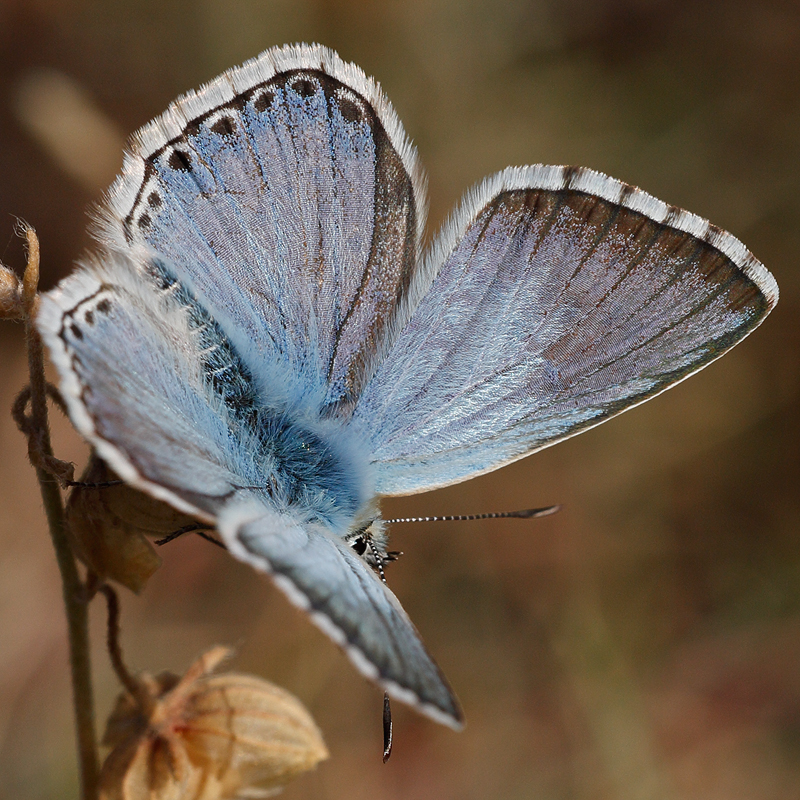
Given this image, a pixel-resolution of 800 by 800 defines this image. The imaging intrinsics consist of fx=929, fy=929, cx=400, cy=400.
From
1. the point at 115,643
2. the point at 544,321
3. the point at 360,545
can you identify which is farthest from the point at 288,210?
the point at 115,643

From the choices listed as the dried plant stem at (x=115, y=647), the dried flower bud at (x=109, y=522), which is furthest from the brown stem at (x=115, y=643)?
the dried flower bud at (x=109, y=522)

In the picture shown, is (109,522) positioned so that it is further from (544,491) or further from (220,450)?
(544,491)

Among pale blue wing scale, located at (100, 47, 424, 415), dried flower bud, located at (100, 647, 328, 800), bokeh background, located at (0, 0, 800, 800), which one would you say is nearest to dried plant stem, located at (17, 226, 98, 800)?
dried flower bud, located at (100, 647, 328, 800)

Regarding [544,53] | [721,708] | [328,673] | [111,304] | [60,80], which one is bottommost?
[328,673]

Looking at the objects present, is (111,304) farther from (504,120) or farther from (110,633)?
(504,120)

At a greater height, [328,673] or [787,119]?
[787,119]

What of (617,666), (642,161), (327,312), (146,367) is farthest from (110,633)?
(642,161)

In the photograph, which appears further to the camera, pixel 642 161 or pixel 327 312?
pixel 642 161
